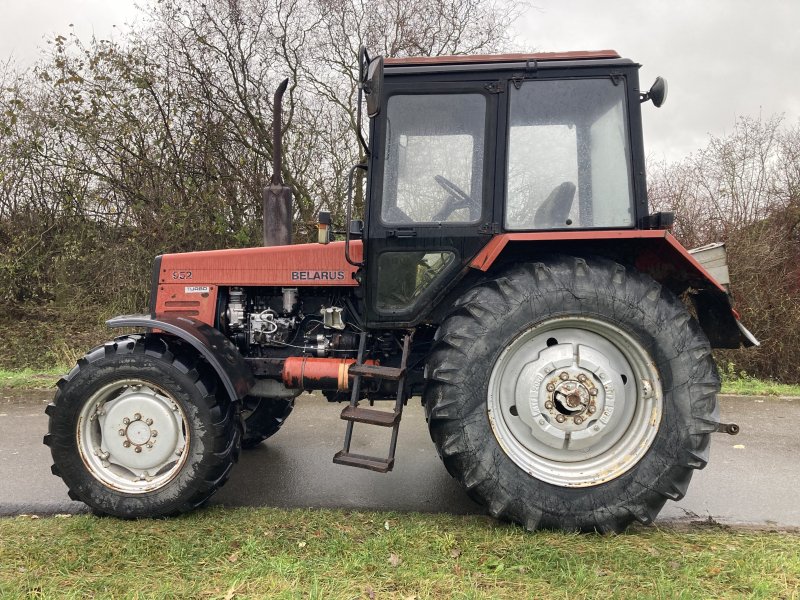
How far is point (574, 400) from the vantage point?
271 centimetres

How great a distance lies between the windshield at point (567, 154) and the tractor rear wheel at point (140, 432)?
1.85 meters

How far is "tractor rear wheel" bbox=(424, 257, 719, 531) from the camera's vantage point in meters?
2.59

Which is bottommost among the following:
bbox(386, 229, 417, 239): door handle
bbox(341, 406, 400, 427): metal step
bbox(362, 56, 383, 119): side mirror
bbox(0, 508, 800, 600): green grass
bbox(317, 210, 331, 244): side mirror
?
bbox(0, 508, 800, 600): green grass

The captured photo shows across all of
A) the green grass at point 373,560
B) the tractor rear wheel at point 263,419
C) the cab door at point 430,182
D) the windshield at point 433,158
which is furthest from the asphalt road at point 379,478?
the windshield at point 433,158

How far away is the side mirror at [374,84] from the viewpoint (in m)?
2.67

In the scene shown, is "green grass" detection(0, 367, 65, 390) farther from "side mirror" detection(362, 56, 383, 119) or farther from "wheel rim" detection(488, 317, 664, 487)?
"wheel rim" detection(488, 317, 664, 487)

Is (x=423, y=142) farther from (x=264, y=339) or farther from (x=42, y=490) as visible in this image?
(x=42, y=490)

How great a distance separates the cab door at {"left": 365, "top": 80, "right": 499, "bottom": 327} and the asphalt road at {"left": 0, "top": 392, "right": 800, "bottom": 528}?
3.85 feet

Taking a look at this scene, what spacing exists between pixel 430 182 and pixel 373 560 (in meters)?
1.86

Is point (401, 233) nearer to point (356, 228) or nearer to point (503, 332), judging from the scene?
point (356, 228)

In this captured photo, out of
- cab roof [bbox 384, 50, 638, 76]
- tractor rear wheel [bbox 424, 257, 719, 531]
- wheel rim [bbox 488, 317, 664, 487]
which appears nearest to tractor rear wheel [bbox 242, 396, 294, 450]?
tractor rear wheel [bbox 424, 257, 719, 531]

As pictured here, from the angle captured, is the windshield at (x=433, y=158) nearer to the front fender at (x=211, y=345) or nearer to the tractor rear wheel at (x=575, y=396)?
the tractor rear wheel at (x=575, y=396)

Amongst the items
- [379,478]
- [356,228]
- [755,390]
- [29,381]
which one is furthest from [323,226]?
[755,390]

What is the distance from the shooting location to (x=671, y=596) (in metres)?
2.07
